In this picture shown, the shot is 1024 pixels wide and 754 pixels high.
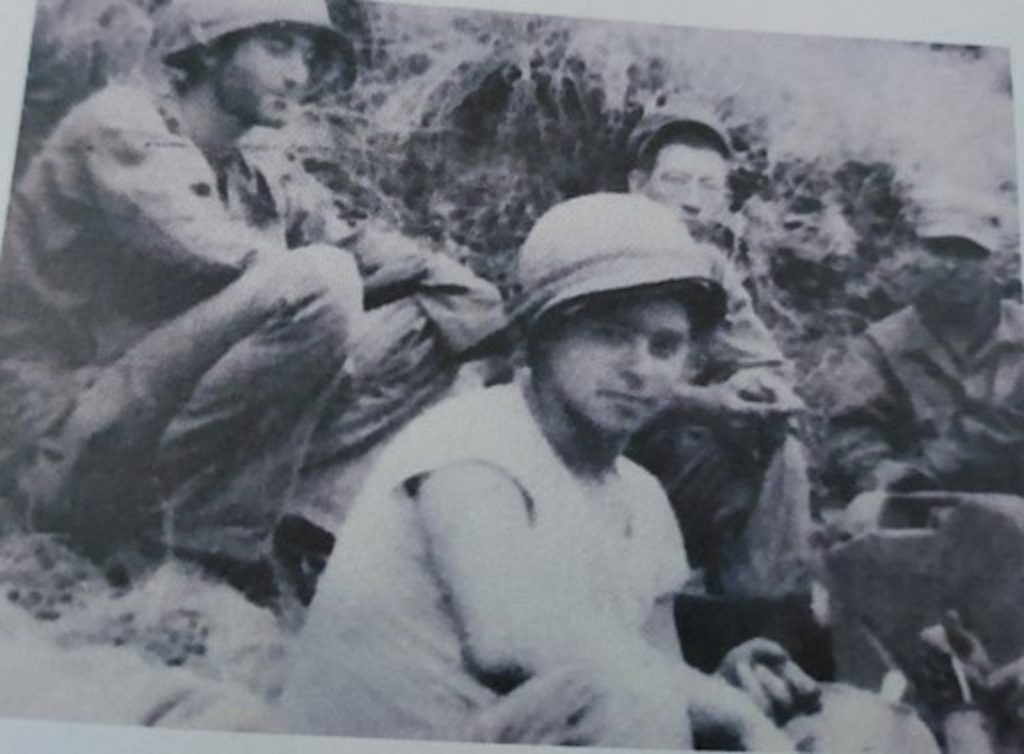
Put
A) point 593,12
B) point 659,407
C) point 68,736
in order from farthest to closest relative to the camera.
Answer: point 593,12
point 659,407
point 68,736

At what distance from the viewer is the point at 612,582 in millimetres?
993

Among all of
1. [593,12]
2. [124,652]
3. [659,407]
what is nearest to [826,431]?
[659,407]

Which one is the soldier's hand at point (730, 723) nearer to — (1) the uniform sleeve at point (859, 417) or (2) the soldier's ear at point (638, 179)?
(1) the uniform sleeve at point (859, 417)

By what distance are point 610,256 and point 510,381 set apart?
0.42 ft

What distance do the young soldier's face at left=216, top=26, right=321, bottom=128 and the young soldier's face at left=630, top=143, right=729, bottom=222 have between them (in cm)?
29

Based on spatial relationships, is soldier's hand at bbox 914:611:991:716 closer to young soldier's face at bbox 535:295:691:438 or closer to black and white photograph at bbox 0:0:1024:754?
black and white photograph at bbox 0:0:1024:754

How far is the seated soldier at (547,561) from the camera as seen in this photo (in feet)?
3.15

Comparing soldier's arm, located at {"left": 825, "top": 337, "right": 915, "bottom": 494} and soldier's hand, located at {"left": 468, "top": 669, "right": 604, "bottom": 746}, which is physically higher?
soldier's arm, located at {"left": 825, "top": 337, "right": 915, "bottom": 494}

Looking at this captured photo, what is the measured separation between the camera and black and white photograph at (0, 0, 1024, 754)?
0.97 meters

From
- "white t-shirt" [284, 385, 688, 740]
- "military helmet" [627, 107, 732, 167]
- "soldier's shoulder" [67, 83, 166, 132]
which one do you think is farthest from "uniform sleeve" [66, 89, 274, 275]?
"military helmet" [627, 107, 732, 167]

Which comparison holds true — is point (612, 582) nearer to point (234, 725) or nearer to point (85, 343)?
point (234, 725)

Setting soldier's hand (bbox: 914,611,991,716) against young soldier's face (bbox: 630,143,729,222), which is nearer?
soldier's hand (bbox: 914,611,991,716)

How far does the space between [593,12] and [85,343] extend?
0.50 m

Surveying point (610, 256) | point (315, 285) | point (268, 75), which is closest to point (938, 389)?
point (610, 256)
